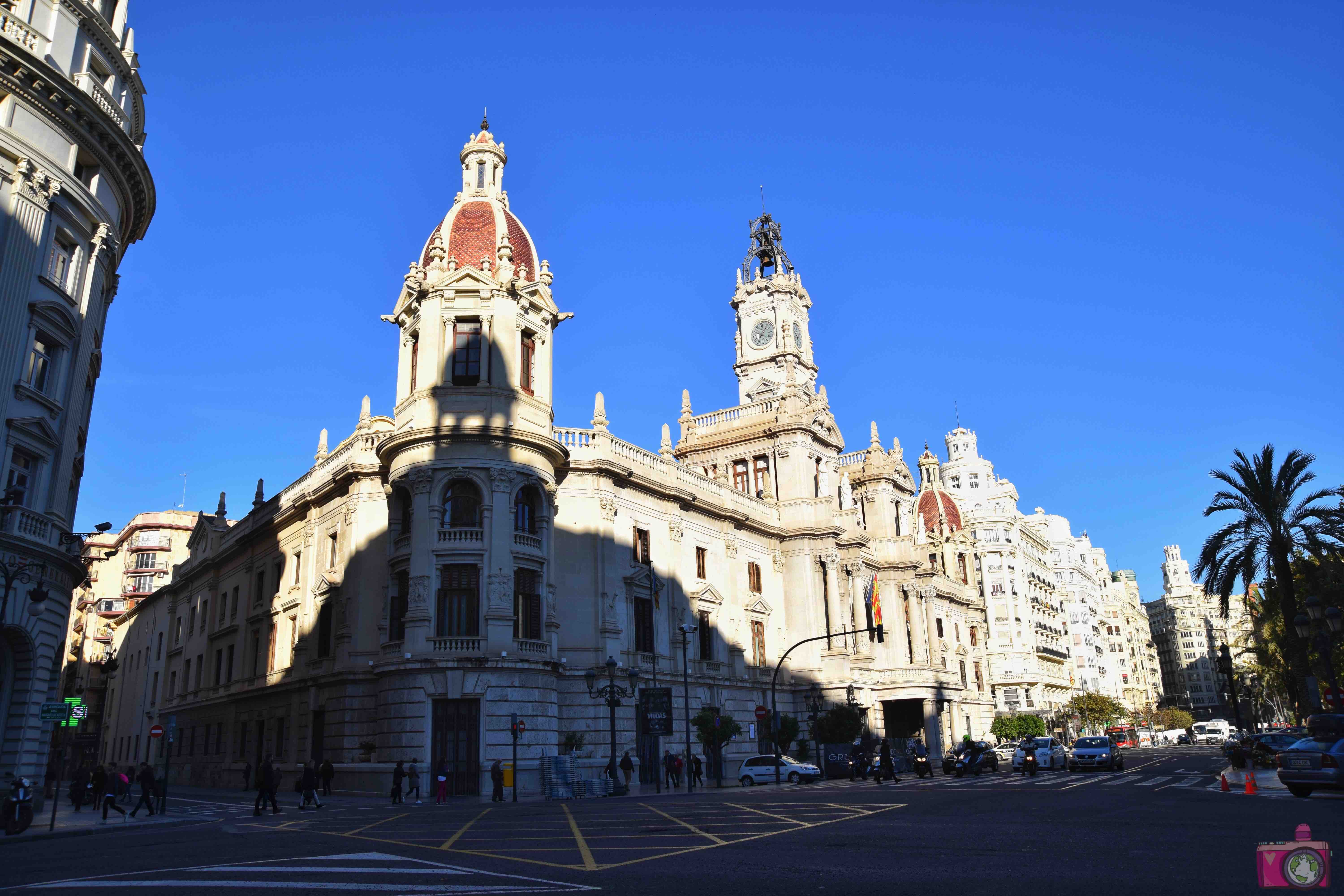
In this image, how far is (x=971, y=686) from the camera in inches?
3004

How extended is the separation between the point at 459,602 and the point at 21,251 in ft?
60.4

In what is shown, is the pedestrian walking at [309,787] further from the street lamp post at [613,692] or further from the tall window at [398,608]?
the street lamp post at [613,692]

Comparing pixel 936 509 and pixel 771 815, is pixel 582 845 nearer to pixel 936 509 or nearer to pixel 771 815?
pixel 771 815

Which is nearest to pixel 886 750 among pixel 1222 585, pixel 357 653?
pixel 1222 585

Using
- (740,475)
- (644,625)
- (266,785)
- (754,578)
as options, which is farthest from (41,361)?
(740,475)

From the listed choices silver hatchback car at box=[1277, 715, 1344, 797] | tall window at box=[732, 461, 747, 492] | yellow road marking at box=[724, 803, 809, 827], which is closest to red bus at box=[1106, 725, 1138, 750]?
tall window at box=[732, 461, 747, 492]

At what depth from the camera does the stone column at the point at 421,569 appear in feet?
118

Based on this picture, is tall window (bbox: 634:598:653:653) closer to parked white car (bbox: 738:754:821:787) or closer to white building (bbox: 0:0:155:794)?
parked white car (bbox: 738:754:821:787)

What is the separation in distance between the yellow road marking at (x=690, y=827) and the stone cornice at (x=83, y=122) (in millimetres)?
25981

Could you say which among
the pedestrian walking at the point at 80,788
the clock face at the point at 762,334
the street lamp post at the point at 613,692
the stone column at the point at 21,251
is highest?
the clock face at the point at 762,334

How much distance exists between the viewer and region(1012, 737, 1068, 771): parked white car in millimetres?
47781

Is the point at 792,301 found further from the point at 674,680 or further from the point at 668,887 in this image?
the point at 668,887

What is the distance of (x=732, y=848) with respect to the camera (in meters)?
14.6

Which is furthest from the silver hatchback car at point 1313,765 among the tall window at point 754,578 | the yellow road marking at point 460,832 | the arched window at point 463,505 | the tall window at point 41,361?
the tall window at point 41,361
